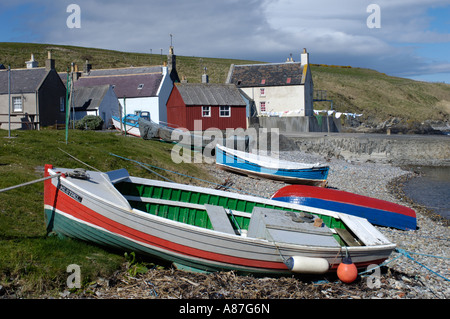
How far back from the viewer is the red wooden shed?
41.3m

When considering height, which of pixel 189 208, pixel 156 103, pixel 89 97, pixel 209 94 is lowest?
pixel 189 208

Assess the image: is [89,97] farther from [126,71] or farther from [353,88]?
[353,88]

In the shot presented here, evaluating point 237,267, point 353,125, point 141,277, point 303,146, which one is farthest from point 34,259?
point 353,125

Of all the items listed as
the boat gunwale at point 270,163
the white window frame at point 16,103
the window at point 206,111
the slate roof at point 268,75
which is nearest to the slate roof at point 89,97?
the white window frame at point 16,103

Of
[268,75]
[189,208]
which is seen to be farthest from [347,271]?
[268,75]

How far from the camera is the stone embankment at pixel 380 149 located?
41844 mm

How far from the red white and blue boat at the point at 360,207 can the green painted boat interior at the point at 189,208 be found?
4.21 meters

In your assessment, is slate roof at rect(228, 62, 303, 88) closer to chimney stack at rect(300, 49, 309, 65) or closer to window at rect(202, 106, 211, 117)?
chimney stack at rect(300, 49, 309, 65)

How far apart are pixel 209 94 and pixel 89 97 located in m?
11.8

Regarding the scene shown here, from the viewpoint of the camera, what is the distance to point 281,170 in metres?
24.2

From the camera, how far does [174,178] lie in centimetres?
1922

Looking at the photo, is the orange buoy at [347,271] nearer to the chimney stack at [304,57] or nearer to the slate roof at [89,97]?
the slate roof at [89,97]

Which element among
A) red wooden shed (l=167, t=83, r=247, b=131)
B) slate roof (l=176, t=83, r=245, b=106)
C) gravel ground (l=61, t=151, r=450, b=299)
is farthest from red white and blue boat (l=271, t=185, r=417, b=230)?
slate roof (l=176, t=83, r=245, b=106)
